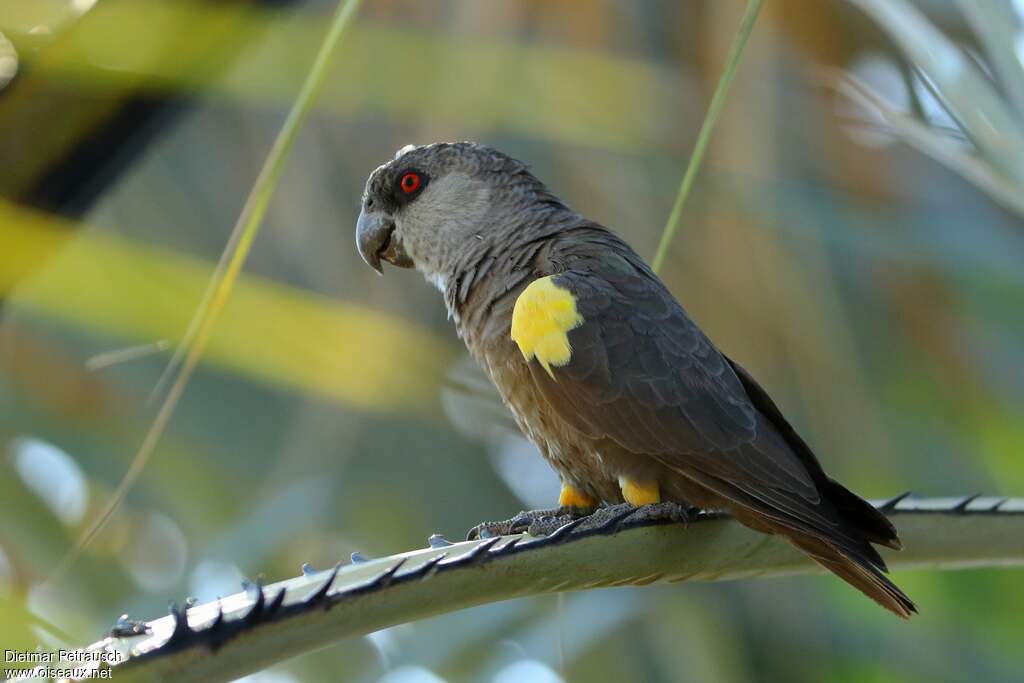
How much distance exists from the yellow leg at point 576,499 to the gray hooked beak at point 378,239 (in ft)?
2.83

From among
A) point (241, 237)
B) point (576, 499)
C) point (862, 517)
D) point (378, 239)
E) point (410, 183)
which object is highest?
point (241, 237)

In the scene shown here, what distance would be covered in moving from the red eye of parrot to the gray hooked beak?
0.32 feet

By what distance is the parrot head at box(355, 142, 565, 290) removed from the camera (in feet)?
9.48

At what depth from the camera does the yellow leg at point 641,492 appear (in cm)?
228

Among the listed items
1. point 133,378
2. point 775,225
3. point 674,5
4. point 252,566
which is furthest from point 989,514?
point 133,378

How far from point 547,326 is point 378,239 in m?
0.95

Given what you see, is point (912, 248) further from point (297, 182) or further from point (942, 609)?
point (297, 182)

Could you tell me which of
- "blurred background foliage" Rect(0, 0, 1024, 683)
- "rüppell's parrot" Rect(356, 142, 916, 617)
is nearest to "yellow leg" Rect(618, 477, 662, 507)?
"rüppell's parrot" Rect(356, 142, 916, 617)

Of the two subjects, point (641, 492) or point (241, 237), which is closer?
point (241, 237)

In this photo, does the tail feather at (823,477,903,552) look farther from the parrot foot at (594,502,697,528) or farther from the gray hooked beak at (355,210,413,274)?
the gray hooked beak at (355,210,413,274)

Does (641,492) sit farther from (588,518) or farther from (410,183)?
(410,183)

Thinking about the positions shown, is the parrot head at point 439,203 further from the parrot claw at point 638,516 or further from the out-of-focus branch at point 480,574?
the out-of-focus branch at point 480,574

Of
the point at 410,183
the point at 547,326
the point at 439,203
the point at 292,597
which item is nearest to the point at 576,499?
the point at 547,326

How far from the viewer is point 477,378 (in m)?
3.58
